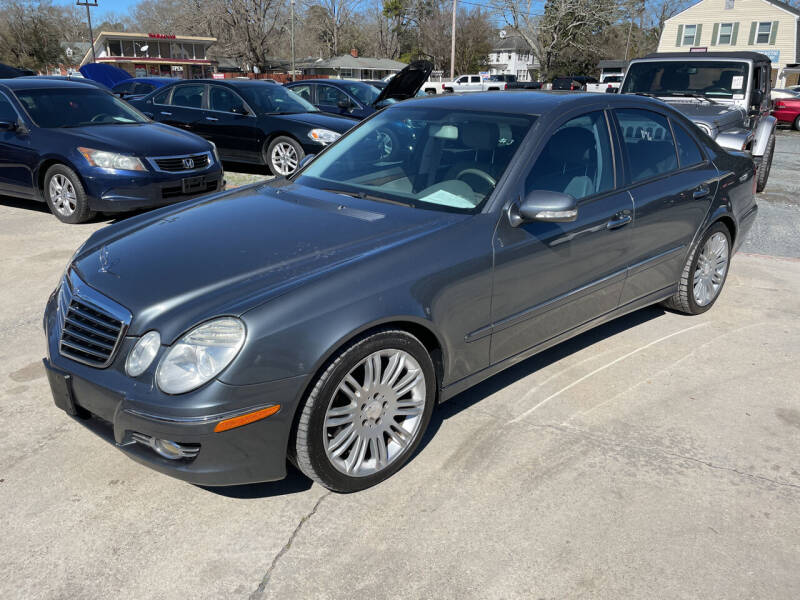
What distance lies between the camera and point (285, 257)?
2750mm

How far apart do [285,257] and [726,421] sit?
238 centimetres

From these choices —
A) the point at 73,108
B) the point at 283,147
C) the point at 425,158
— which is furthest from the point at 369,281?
the point at 283,147

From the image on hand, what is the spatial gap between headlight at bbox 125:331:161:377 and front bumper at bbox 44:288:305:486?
0.09 feet

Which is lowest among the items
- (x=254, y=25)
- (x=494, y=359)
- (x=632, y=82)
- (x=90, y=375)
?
(x=494, y=359)

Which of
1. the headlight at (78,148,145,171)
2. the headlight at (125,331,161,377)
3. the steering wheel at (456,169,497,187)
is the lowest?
the headlight at (125,331,161,377)

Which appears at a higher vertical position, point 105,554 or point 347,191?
point 347,191

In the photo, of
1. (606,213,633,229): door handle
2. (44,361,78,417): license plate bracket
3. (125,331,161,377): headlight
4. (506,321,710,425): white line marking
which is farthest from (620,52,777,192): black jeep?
(44,361,78,417): license plate bracket

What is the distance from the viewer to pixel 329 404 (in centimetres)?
255

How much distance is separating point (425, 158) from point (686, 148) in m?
1.92

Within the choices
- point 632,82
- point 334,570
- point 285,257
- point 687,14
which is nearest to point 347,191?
point 285,257

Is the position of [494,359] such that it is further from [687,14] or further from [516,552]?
[687,14]

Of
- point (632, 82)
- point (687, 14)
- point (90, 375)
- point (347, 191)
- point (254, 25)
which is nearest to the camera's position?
point (90, 375)

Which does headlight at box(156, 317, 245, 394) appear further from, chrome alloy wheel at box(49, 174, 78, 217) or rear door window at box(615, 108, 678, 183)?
chrome alloy wheel at box(49, 174, 78, 217)

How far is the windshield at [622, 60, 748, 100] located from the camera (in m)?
9.17
